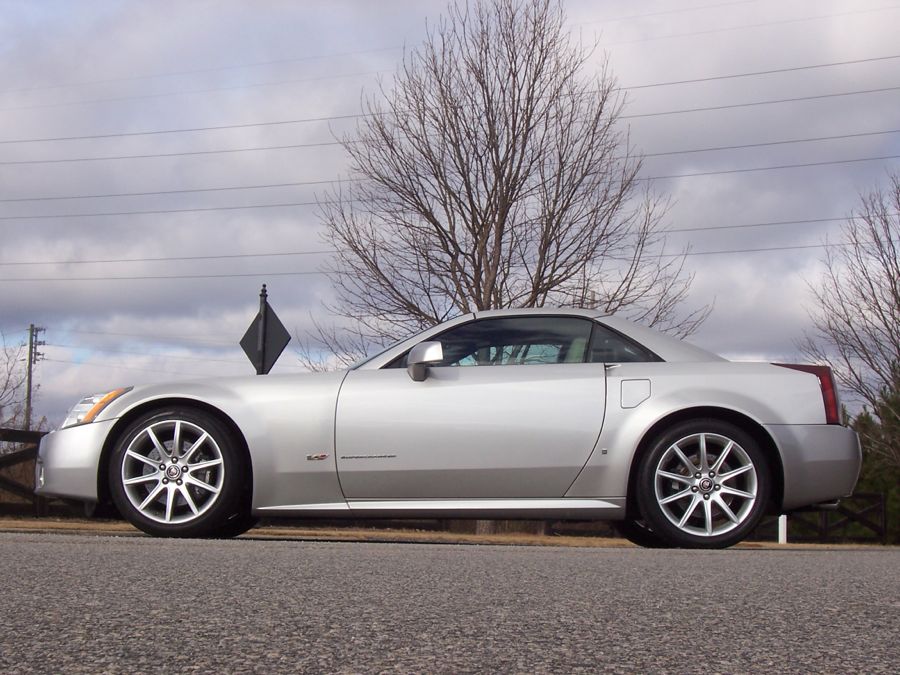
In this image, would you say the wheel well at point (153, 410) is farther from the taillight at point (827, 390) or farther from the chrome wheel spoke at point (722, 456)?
the taillight at point (827, 390)

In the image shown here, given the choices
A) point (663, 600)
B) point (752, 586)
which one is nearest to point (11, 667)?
point (663, 600)

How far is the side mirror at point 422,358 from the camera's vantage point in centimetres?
578

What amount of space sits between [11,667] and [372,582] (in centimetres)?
164

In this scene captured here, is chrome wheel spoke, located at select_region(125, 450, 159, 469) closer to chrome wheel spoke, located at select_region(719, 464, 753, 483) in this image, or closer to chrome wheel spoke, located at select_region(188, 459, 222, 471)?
chrome wheel spoke, located at select_region(188, 459, 222, 471)

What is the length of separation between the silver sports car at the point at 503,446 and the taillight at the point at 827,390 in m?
0.01

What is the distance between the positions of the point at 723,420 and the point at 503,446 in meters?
1.27

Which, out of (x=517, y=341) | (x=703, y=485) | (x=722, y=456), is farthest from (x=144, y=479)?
(x=722, y=456)

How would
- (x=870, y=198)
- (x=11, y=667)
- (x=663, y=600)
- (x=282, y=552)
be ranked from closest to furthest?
(x=11, y=667), (x=663, y=600), (x=282, y=552), (x=870, y=198)

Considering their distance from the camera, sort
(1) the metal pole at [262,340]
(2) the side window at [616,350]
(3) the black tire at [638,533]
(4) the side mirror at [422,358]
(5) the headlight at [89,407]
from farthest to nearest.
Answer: (1) the metal pole at [262,340] → (3) the black tire at [638,533] → (5) the headlight at [89,407] → (2) the side window at [616,350] → (4) the side mirror at [422,358]

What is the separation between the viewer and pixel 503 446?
19.3 ft

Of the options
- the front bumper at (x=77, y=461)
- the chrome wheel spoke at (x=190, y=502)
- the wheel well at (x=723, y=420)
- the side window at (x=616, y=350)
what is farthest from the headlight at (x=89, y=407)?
the wheel well at (x=723, y=420)

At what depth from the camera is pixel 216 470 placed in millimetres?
6055

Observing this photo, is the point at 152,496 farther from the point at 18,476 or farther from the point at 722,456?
the point at 18,476

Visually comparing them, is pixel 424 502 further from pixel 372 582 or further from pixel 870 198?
pixel 870 198
